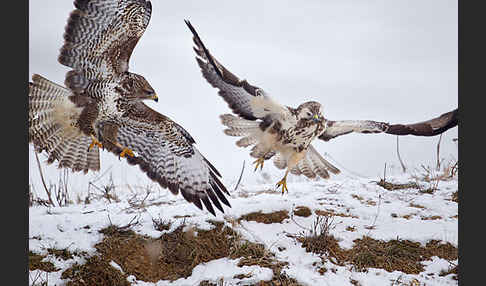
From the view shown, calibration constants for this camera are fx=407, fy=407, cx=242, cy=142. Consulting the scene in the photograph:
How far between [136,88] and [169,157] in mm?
939

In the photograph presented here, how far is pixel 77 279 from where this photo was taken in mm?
3555

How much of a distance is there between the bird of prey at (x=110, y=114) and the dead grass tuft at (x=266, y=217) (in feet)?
→ 1.09

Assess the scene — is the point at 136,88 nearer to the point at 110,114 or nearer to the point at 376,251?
the point at 110,114

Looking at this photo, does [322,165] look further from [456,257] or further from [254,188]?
[456,257]

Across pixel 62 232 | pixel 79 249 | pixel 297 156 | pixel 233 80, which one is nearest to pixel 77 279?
pixel 79 249

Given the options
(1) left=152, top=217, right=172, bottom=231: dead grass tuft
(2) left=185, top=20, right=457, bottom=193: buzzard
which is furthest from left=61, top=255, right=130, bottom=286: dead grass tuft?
(2) left=185, top=20, right=457, bottom=193: buzzard

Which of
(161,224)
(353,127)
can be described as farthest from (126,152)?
(353,127)

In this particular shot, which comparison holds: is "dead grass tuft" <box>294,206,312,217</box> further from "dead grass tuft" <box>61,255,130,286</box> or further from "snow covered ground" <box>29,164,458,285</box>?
"dead grass tuft" <box>61,255,130,286</box>

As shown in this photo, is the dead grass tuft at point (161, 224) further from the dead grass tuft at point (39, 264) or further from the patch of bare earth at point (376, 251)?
the patch of bare earth at point (376, 251)

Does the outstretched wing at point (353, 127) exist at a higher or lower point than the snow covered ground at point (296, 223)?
higher

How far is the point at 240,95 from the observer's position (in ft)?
18.3

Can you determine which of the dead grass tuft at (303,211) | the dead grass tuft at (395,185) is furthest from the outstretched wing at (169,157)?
the dead grass tuft at (395,185)

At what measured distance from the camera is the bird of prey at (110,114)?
4.22m

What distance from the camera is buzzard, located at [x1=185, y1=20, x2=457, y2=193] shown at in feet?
17.4
